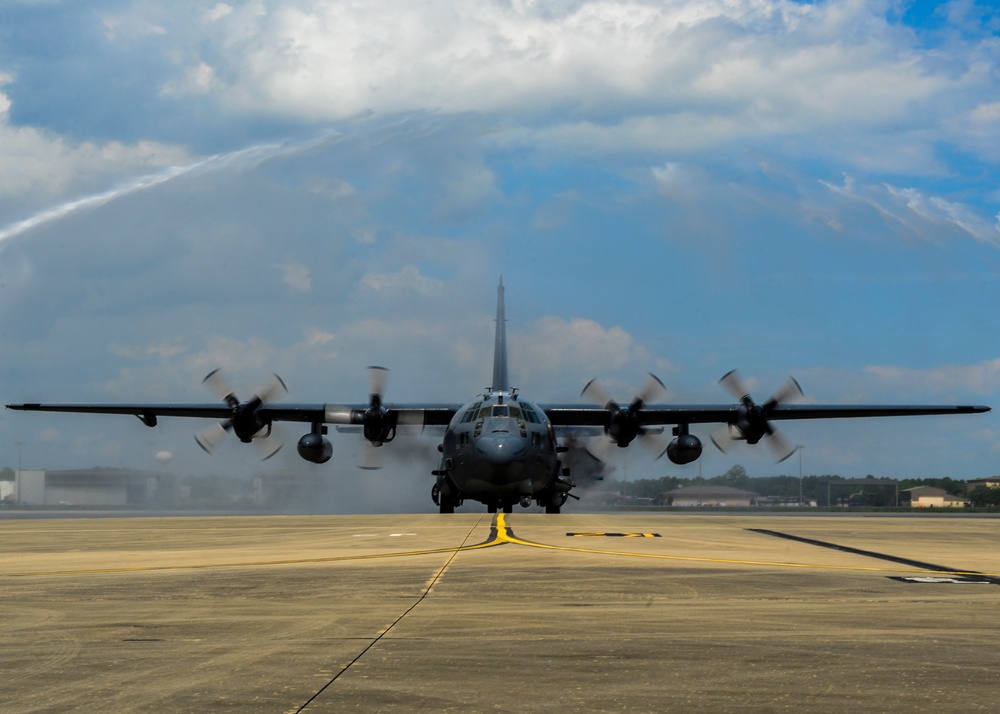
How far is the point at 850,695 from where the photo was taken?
6.89 metres

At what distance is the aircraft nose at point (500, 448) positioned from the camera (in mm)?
38094

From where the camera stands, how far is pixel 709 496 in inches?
7062

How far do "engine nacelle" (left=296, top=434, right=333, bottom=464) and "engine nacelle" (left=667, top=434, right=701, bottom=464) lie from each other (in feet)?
48.2

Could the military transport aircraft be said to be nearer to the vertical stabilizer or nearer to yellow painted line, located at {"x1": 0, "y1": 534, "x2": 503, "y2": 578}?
the vertical stabilizer

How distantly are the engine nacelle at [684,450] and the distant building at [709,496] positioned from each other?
11643cm

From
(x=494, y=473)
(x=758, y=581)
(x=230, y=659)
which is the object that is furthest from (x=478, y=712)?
(x=494, y=473)

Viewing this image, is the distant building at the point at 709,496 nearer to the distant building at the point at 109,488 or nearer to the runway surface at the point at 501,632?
the distant building at the point at 109,488

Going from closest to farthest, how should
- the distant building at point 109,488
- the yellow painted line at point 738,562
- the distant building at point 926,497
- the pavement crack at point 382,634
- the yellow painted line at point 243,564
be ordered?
1. the pavement crack at point 382,634
2. the yellow painted line at point 738,562
3. the yellow painted line at point 243,564
4. the distant building at point 109,488
5. the distant building at point 926,497

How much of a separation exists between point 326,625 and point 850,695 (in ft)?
16.7

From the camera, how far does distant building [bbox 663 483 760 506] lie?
6526 inches

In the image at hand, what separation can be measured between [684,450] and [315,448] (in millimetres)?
15751

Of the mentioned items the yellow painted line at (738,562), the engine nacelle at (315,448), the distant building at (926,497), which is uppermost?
the engine nacelle at (315,448)

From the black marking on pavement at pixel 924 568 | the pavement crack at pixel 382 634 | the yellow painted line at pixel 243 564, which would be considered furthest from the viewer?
the yellow painted line at pixel 243 564

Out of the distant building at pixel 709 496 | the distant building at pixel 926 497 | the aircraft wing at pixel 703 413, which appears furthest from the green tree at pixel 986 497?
the aircraft wing at pixel 703 413
